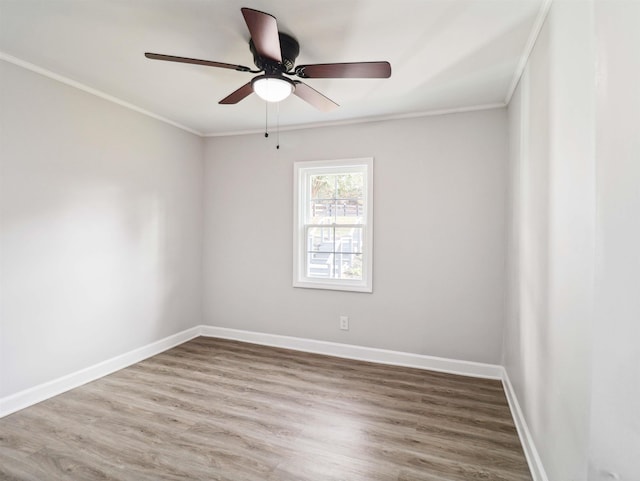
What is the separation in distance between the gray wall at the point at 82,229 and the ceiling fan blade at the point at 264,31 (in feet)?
6.48

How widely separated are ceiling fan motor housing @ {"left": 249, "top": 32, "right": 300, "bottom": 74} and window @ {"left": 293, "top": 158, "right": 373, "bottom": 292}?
162cm

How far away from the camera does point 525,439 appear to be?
6.95 ft

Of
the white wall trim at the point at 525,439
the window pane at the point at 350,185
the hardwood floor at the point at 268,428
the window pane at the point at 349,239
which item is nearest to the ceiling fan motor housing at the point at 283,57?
the window pane at the point at 350,185

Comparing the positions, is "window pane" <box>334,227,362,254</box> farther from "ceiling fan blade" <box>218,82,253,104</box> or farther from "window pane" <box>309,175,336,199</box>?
"ceiling fan blade" <box>218,82,253,104</box>

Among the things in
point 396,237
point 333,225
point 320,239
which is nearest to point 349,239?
point 333,225

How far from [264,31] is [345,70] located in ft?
1.78

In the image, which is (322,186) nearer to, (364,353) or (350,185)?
(350,185)

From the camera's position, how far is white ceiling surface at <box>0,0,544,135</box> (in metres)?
1.87

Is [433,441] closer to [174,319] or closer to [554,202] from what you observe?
[554,202]

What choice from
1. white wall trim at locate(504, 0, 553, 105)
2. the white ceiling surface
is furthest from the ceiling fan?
white wall trim at locate(504, 0, 553, 105)

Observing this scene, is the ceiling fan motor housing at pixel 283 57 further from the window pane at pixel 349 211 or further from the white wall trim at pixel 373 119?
the window pane at pixel 349 211

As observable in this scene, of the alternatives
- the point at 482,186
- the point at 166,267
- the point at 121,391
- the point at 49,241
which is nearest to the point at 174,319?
the point at 166,267

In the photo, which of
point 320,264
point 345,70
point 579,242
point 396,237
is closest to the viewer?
point 579,242

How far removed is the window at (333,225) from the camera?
3.68 meters
